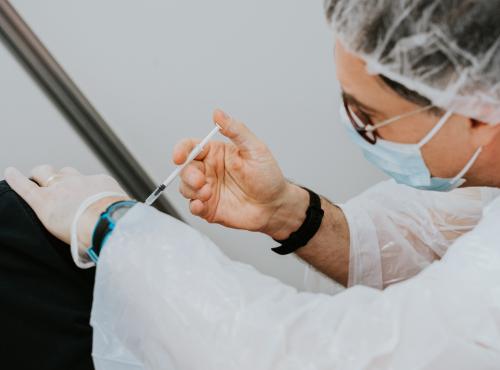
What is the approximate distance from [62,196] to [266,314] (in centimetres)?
37

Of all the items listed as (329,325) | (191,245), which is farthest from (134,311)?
(329,325)

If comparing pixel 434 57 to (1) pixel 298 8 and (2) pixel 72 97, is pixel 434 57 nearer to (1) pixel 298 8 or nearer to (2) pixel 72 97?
(1) pixel 298 8

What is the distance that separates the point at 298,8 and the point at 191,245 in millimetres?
638

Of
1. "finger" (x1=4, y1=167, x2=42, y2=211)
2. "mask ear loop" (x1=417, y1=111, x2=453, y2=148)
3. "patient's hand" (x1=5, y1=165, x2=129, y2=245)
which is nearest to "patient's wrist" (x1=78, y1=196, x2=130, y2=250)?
"patient's hand" (x1=5, y1=165, x2=129, y2=245)

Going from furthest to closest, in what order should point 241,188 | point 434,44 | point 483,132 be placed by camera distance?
point 241,188
point 483,132
point 434,44

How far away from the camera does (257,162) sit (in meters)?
0.87

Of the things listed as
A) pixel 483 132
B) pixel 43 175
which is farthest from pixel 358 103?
pixel 43 175

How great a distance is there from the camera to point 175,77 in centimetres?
102

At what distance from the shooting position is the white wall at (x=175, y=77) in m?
0.92

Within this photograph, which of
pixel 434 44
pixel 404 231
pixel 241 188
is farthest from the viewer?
pixel 404 231

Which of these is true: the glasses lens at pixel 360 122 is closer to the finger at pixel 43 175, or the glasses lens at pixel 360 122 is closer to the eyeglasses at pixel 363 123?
the eyeglasses at pixel 363 123

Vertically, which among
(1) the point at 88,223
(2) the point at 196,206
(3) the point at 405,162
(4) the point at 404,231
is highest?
(1) the point at 88,223

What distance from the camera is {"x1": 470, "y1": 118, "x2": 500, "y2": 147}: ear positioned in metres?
0.69

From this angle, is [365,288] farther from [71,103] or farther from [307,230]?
[71,103]
